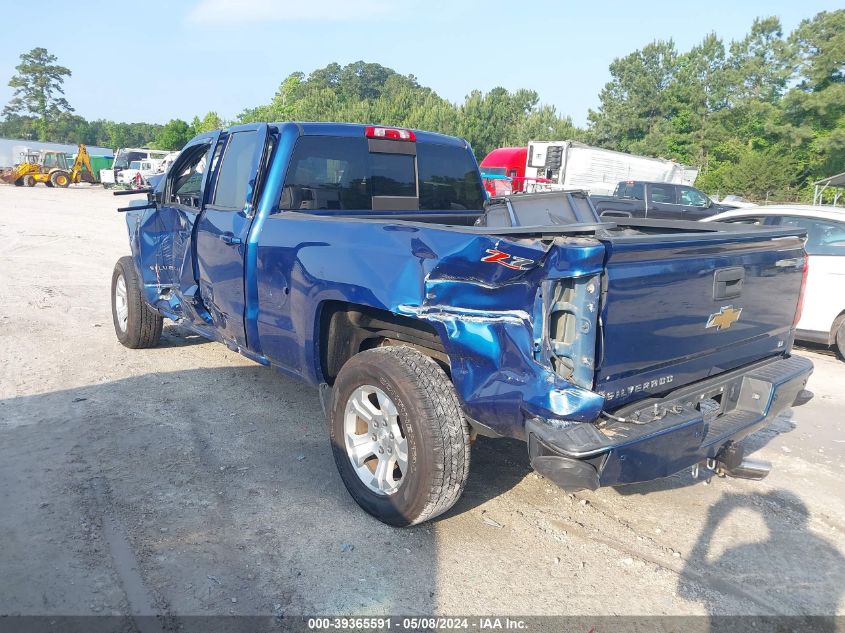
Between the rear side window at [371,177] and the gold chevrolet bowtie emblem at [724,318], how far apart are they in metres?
2.42

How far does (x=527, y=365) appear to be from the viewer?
8.89ft

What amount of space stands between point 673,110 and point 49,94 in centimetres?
9548

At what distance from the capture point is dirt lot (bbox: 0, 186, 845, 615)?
286cm

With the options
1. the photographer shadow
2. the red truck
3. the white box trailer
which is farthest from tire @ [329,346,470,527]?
the red truck

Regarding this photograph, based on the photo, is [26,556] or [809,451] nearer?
[26,556]

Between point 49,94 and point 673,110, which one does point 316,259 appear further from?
point 49,94

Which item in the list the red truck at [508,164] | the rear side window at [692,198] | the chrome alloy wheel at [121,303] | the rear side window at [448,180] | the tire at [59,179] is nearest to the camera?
the rear side window at [448,180]

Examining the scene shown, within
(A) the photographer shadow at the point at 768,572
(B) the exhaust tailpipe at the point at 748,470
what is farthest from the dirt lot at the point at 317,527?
(B) the exhaust tailpipe at the point at 748,470

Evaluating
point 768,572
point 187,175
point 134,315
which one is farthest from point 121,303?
point 768,572

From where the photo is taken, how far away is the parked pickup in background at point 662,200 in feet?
54.3

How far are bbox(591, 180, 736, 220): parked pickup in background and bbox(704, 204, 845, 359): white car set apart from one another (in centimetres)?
904

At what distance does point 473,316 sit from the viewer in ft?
9.40

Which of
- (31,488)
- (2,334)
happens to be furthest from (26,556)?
(2,334)

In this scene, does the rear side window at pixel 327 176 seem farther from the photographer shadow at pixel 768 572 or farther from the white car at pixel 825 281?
→ the white car at pixel 825 281
